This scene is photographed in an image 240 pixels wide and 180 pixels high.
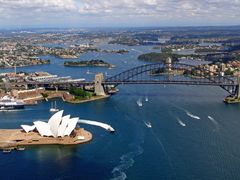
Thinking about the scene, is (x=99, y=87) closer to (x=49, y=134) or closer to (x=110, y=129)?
(x=110, y=129)

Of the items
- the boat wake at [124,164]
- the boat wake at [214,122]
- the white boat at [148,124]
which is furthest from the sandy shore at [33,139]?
the boat wake at [214,122]

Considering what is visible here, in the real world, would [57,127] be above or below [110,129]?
above

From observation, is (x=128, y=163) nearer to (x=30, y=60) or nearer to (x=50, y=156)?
(x=50, y=156)

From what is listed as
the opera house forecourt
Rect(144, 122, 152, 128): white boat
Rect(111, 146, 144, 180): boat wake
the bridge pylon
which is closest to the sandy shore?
the opera house forecourt

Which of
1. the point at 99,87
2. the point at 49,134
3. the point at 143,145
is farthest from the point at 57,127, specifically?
the point at 99,87

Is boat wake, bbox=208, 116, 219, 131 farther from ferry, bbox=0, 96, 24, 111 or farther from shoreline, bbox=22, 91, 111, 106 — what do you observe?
ferry, bbox=0, 96, 24, 111

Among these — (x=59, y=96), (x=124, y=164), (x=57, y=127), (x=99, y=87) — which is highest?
(x=57, y=127)
